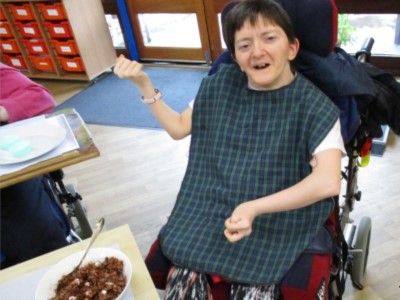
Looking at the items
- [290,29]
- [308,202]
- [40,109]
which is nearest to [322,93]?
[290,29]

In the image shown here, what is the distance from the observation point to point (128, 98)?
3.33 metres

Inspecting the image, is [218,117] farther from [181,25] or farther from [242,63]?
[181,25]

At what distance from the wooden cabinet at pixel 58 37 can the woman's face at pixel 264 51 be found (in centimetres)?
269

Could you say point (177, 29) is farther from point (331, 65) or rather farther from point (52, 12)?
point (331, 65)

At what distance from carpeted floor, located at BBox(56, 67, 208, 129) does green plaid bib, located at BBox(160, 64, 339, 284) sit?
1.69 metres

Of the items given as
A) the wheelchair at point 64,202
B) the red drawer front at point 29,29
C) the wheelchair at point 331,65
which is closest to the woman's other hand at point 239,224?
the wheelchair at point 331,65

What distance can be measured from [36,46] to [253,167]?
326 centimetres

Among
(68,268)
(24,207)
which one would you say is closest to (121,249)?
(68,268)

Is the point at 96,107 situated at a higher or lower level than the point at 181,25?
lower

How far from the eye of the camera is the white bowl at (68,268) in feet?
2.67

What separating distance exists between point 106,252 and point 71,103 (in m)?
2.78

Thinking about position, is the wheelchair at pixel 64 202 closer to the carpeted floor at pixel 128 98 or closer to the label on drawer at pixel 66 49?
the carpeted floor at pixel 128 98

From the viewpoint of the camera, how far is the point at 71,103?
344cm

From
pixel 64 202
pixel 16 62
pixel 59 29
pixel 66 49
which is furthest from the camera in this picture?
pixel 16 62
